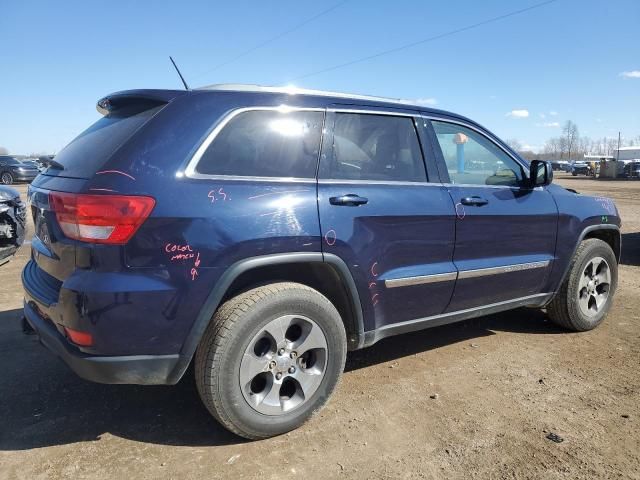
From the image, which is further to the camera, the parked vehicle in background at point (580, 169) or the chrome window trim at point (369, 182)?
the parked vehicle in background at point (580, 169)

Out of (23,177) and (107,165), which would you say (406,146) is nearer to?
(107,165)

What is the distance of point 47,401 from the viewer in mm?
3143

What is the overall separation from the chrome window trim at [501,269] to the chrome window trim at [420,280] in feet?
0.34

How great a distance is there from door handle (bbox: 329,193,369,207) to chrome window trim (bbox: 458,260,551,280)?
3.18 feet

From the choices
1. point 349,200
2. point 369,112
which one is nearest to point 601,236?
point 369,112

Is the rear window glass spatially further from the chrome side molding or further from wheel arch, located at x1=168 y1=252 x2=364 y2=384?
the chrome side molding

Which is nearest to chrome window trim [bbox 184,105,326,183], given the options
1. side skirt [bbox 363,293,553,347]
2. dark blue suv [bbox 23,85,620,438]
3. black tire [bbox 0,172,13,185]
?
dark blue suv [bbox 23,85,620,438]

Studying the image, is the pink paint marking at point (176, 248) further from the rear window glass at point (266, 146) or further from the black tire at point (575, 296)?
the black tire at point (575, 296)

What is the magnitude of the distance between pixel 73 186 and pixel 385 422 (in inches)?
83.7

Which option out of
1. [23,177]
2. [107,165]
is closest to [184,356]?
[107,165]

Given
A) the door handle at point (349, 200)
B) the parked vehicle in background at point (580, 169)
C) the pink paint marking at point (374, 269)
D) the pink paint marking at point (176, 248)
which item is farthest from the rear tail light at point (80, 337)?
the parked vehicle in background at point (580, 169)

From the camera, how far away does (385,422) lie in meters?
2.93

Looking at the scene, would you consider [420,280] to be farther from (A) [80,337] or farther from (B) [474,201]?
(A) [80,337]

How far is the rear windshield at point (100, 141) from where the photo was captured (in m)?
2.55
